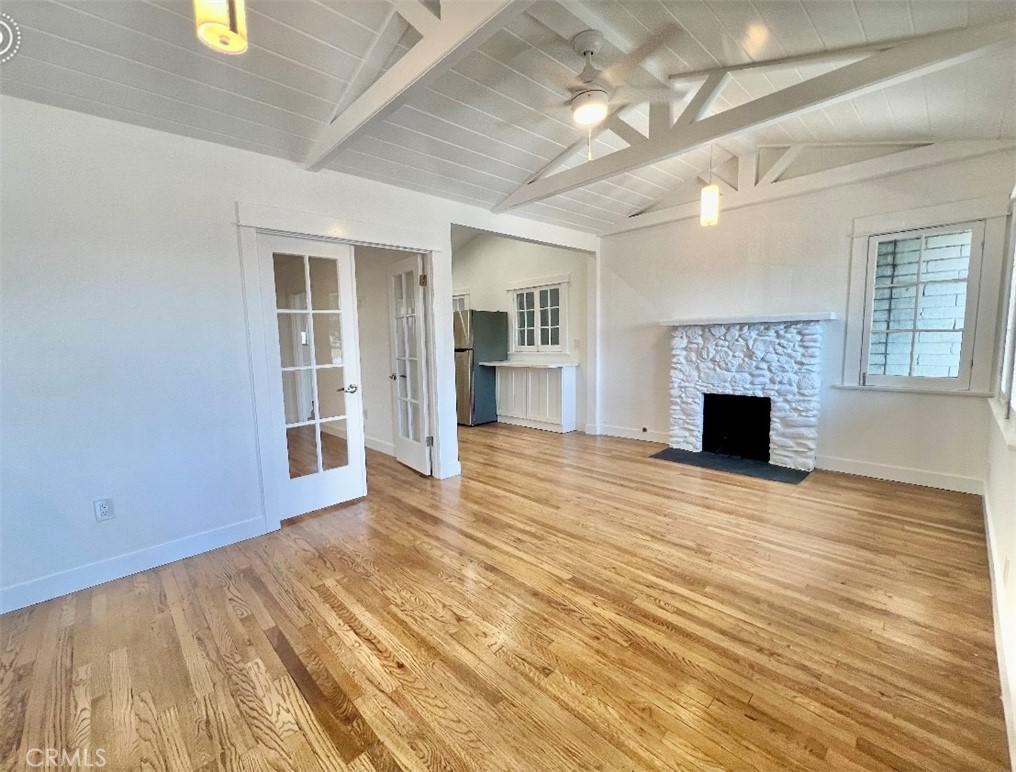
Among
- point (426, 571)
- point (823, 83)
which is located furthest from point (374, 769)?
point (823, 83)

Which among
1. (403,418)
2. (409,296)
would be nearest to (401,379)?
(403,418)

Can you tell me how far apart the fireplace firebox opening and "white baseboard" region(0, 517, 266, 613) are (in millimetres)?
4290

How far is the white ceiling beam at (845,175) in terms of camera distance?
123 inches

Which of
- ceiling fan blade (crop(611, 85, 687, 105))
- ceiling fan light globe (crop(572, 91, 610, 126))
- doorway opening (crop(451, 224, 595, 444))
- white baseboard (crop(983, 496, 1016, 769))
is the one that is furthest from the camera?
doorway opening (crop(451, 224, 595, 444))

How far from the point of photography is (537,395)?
241 inches

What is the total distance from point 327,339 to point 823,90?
135 inches

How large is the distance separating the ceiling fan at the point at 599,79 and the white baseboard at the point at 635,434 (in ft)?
11.5

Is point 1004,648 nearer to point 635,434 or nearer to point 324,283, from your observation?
point 635,434

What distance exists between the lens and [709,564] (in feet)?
7.83

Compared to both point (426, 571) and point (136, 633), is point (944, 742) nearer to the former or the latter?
point (426, 571)

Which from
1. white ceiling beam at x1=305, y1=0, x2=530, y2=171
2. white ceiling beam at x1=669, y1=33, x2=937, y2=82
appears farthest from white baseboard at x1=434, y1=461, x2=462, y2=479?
white ceiling beam at x1=669, y1=33, x2=937, y2=82

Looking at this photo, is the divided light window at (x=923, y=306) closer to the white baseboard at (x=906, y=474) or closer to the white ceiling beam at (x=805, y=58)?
the white baseboard at (x=906, y=474)

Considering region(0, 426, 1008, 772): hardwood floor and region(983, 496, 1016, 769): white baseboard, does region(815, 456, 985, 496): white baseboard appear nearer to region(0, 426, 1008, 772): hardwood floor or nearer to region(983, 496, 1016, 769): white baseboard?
region(0, 426, 1008, 772): hardwood floor

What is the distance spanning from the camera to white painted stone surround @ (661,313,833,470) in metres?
3.92
